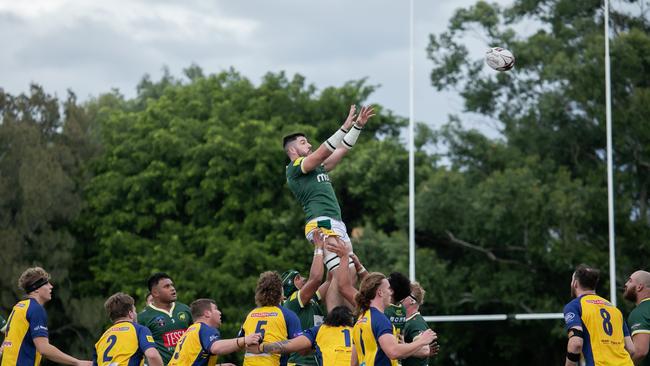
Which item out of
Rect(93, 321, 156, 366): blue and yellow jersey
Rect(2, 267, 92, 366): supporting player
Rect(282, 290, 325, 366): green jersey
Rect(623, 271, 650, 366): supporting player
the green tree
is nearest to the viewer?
Rect(93, 321, 156, 366): blue and yellow jersey

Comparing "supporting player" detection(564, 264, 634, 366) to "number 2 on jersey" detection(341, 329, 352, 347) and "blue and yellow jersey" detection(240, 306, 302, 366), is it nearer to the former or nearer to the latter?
"number 2 on jersey" detection(341, 329, 352, 347)

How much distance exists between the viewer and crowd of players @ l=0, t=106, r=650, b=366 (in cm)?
1173

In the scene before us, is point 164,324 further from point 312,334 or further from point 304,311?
point 312,334

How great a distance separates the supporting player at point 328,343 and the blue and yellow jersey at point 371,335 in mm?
819

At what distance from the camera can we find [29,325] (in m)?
14.2

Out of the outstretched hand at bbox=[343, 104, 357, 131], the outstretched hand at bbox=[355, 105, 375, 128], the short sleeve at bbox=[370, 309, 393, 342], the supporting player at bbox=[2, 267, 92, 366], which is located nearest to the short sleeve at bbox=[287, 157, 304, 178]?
the outstretched hand at bbox=[343, 104, 357, 131]

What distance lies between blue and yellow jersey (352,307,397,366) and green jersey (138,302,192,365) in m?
4.48

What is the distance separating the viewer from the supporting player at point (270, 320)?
42.0 ft

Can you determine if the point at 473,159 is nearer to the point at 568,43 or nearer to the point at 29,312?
the point at 568,43

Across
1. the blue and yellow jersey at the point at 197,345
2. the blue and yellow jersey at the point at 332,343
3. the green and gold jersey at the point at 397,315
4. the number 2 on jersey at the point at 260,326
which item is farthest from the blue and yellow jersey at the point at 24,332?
the green and gold jersey at the point at 397,315

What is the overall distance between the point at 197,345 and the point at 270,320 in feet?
2.75

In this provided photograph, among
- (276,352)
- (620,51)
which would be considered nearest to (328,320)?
(276,352)

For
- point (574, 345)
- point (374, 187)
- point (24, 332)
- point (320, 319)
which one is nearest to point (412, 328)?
point (320, 319)

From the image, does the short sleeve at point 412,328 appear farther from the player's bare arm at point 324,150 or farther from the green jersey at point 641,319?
the green jersey at point 641,319
